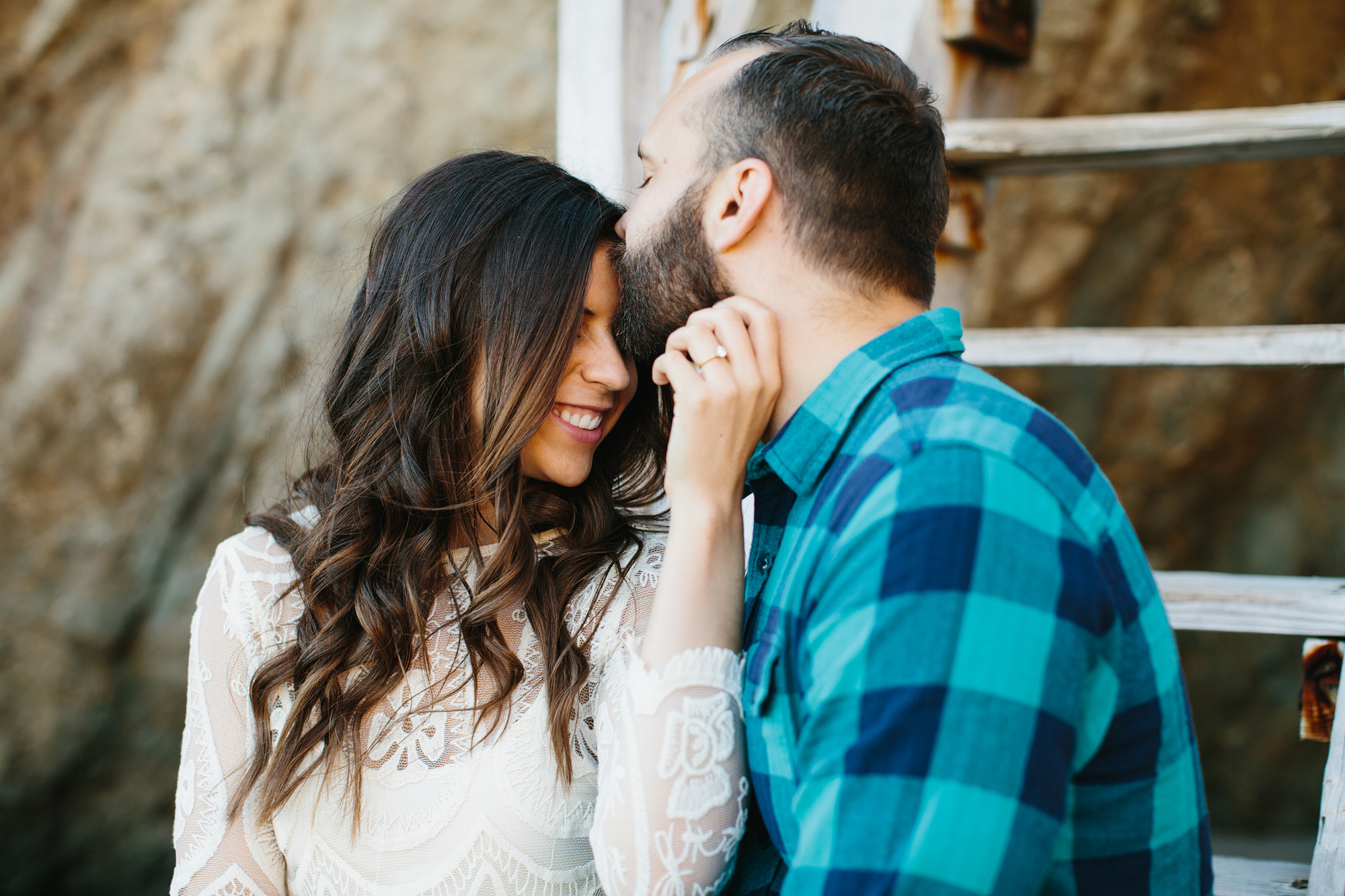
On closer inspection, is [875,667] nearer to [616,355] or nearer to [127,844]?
[616,355]

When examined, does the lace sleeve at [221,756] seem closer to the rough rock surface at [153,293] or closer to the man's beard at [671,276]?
the man's beard at [671,276]

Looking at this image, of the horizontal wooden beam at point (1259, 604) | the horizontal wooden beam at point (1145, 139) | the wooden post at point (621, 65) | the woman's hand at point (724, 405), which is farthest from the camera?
the wooden post at point (621, 65)

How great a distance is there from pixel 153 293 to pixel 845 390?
329 cm

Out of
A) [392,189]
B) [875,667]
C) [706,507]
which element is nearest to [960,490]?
[875,667]

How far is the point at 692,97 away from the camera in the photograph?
4.39 feet

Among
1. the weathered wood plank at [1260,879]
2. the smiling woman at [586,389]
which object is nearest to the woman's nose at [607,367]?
the smiling woman at [586,389]

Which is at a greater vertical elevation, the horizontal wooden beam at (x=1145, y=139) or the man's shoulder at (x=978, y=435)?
the horizontal wooden beam at (x=1145, y=139)

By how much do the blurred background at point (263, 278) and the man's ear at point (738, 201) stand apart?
251 cm

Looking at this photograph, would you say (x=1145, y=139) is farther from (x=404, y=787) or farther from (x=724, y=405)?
(x=404, y=787)

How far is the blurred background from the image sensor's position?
11.5 ft

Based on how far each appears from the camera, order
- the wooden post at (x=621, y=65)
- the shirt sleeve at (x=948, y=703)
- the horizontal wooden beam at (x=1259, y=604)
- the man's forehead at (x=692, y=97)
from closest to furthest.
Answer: the shirt sleeve at (x=948, y=703) → the man's forehead at (x=692, y=97) → the horizontal wooden beam at (x=1259, y=604) → the wooden post at (x=621, y=65)

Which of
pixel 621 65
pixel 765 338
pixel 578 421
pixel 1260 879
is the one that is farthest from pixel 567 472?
pixel 1260 879

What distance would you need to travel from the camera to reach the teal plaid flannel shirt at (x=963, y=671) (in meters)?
0.82

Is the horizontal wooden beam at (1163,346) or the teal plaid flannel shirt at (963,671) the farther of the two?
the horizontal wooden beam at (1163,346)
